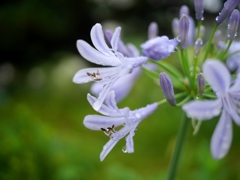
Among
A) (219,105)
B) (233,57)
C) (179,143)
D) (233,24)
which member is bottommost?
(179,143)

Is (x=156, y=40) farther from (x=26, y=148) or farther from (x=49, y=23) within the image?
(x=49, y=23)

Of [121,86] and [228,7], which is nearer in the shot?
[228,7]

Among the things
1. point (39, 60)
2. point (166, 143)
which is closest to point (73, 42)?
point (39, 60)

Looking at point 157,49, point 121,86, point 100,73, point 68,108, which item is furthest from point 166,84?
point 68,108

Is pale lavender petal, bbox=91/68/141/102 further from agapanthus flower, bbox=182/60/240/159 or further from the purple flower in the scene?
agapanthus flower, bbox=182/60/240/159

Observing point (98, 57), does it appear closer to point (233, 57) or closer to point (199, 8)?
point (199, 8)

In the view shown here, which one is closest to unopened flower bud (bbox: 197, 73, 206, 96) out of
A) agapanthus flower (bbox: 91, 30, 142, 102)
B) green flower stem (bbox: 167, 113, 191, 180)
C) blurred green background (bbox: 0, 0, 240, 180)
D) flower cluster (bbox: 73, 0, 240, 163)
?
flower cluster (bbox: 73, 0, 240, 163)

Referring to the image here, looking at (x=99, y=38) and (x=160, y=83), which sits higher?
(x=99, y=38)

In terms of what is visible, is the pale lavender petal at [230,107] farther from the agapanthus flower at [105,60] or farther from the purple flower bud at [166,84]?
the agapanthus flower at [105,60]
